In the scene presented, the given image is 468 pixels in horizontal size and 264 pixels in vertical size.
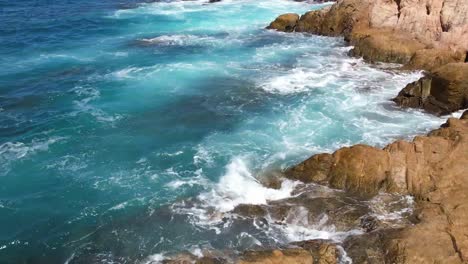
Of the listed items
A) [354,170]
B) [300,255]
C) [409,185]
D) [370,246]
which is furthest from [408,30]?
[300,255]

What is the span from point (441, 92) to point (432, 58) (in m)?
7.66

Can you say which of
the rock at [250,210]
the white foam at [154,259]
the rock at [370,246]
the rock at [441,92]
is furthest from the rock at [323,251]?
the rock at [441,92]

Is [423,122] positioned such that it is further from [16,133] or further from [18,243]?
[16,133]

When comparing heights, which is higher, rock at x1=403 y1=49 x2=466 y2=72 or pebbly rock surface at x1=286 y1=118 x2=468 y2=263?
rock at x1=403 y1=49 x2=466 y2=72

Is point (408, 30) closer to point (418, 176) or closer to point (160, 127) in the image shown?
Result: point (418, 176)

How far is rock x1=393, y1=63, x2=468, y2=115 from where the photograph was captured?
30109 mm

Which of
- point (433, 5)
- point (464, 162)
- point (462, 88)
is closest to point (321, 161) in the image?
point (464, 162)

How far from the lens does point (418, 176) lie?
21.5 meters

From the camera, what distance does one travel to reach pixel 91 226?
22.0 meters

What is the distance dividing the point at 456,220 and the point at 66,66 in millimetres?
36668

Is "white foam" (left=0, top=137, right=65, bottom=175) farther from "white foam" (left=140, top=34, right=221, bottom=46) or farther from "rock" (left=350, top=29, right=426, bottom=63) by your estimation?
"rock" (left=350, top=29, right=426, bottom=63)

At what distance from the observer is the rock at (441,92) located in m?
30.1

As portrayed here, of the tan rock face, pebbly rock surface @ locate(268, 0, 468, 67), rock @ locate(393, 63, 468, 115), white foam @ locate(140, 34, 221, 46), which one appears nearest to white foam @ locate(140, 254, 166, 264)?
the tan rock face

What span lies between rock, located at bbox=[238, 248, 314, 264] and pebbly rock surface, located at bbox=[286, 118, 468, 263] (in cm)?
321
